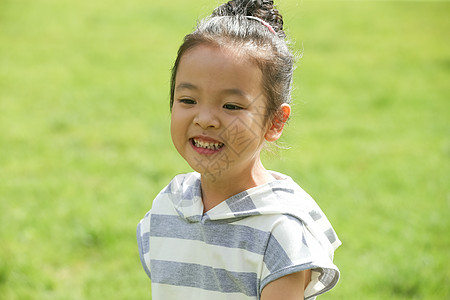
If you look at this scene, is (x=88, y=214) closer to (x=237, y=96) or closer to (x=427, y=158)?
(x=237, y=96)

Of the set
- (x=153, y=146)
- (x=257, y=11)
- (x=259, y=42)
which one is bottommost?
(x=259, y=42)

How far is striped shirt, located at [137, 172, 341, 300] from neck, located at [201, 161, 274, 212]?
0.13ft

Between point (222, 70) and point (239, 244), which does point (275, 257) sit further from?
point (222, 70)

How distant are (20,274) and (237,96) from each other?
2.42 metres

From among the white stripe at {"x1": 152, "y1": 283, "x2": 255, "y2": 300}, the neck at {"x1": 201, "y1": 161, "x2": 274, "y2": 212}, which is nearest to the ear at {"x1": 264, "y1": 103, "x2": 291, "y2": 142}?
the neck at {"x1": 201, "y1": 161, "x2": 274, "y2": 212}

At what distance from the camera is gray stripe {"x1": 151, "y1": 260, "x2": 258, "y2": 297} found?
162cm

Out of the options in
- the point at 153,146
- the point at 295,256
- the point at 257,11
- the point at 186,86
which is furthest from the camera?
the point at 153,146

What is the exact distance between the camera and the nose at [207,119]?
1.59 m

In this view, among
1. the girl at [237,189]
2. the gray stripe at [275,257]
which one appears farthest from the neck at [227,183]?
the gray stripe at [275,257]

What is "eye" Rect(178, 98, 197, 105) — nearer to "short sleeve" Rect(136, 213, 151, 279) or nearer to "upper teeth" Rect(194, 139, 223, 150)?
"upper teeth" Rect(194, 139, 223, 150)

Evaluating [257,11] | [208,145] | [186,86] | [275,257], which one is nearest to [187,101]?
[186,86]

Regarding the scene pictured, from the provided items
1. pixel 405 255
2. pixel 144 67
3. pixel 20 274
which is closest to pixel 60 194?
pixel 20 274

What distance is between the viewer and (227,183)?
1745 mm

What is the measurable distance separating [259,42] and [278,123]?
0.25 meters
